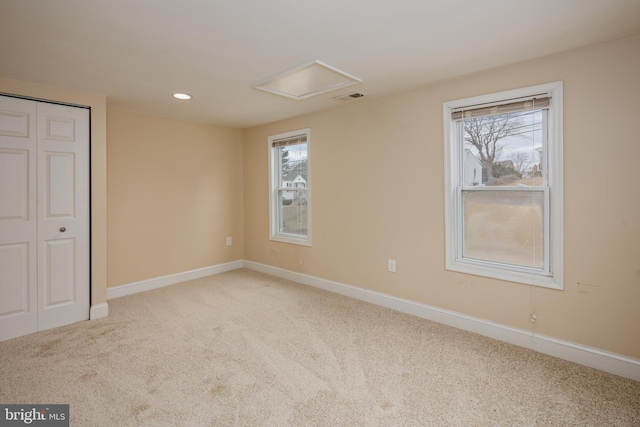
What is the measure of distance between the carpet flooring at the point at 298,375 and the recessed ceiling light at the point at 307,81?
2268mm

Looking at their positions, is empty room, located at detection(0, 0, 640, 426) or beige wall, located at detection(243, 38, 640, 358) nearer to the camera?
empty room, located at detection(0, 0, 640, 426)

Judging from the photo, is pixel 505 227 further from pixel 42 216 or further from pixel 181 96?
pixel 42 216

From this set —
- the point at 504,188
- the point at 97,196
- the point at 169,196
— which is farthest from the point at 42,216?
the point at 504,188

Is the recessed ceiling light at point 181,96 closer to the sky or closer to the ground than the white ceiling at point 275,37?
closer to the sky

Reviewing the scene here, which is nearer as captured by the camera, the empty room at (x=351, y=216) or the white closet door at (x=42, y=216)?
the empty room at (x=351, y=216)

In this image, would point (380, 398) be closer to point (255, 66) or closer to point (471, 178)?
point (471, 178)

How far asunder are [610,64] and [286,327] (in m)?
3.22

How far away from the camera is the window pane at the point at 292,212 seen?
4469 mm

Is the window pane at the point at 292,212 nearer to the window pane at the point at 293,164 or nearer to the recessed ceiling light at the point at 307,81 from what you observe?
the window pane at the point at 293,164

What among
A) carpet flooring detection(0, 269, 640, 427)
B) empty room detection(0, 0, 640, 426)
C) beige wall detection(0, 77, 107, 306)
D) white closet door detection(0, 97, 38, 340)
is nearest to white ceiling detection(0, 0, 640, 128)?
empty room detection(0, 0, 640, 426)

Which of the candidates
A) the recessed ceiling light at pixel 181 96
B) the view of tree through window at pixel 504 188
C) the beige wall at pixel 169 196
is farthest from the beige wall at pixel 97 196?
the view of tree through window at pixel 504 188

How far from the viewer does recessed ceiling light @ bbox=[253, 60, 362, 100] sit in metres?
2.64

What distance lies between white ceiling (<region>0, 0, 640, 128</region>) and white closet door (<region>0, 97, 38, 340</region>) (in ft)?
1.23

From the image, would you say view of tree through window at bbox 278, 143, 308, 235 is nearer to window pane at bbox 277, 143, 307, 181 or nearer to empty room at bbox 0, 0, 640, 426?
window pane at bbox 277, 143, 307, 181
